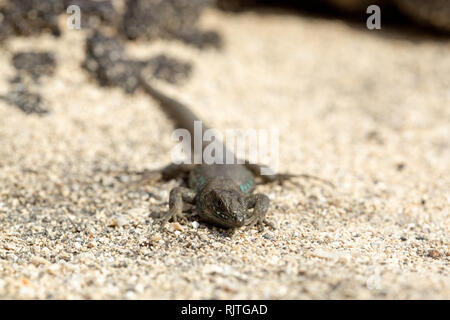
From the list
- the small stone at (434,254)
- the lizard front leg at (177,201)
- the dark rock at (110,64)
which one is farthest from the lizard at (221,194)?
the dark rock at (110,64)

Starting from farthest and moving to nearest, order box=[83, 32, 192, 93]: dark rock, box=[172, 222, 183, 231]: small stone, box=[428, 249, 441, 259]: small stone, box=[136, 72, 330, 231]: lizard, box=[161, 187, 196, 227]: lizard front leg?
box=[83, 32, 192, 93]: dark rock < box=[161, 187, 196, 227]: lizard front leg < box=[172, 222, 183, 231]: small stone < box=[136, 72, 330, 231]: lizard < box=[428, 249, 441, 259]: small stone

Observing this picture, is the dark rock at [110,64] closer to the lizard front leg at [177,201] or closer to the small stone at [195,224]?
the lizard front leg at [177,201]

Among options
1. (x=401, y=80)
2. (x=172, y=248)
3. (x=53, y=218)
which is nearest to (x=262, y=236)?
(x=172, y=248)

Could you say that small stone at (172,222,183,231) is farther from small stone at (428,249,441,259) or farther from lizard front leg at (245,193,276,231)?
small stone at (428,249,441,259)

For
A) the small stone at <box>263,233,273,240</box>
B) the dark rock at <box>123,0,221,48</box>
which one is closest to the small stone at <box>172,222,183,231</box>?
the small stone at <box>263,233,273,240</box>

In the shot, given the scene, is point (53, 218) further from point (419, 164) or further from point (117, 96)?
point (419, 164)

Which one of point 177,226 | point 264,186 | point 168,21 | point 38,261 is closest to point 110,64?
point 168,21

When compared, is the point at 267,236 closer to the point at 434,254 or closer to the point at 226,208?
the point at 226,208
